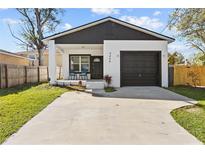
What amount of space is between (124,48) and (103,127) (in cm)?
1236

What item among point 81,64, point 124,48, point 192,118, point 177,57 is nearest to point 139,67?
point 124,48

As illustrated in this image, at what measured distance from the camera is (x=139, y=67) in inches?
747

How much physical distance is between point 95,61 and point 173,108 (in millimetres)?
14496

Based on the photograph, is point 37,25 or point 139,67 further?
point 37,25

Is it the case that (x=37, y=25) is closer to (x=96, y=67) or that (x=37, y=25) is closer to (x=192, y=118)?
(x=96, y=67)

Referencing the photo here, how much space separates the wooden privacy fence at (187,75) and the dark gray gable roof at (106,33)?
8.96ft

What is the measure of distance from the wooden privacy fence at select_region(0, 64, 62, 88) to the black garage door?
26.1 ft

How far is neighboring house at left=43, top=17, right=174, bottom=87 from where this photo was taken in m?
18.4

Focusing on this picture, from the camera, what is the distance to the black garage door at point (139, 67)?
1888cm
